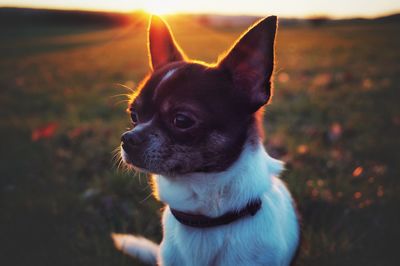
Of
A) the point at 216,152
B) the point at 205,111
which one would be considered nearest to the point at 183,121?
the point at 205,111

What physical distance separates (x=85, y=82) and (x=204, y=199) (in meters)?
8.96

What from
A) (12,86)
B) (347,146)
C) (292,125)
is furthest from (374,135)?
(12,86)

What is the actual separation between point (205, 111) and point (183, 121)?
0.13 metres

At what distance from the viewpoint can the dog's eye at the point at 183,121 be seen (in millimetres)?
2152

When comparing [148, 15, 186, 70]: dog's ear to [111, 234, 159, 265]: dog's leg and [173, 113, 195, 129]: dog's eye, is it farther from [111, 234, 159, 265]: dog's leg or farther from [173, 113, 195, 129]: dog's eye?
[111, 234, 159, 265]: dog's leg

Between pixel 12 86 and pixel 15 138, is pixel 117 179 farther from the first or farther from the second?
pixel 12 86

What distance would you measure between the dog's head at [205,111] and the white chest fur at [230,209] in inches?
3.6

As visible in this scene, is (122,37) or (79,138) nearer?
(79,138)

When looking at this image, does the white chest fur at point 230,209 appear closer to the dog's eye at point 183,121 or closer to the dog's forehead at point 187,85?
the dog's eye at point 183,121

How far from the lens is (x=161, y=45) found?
2.72m

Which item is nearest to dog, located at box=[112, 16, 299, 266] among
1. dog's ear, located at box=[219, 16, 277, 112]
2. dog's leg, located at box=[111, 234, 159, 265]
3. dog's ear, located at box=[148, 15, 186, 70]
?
dog's ear, located at box=[219, 16, 277, 112]

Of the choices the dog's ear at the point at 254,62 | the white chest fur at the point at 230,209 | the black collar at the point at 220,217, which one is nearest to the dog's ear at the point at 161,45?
the dog's ear at the point at 254,62

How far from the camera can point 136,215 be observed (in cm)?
342

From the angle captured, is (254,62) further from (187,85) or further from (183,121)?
(183,121)
